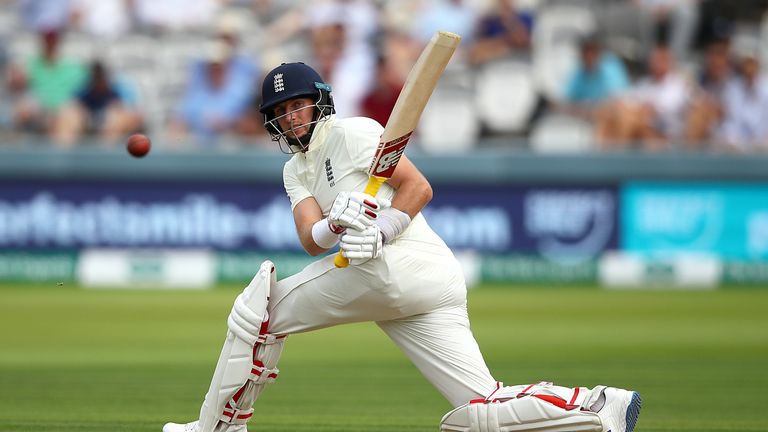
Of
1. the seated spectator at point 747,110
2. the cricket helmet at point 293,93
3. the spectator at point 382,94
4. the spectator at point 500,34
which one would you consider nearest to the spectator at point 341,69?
the spectator at point 382,94

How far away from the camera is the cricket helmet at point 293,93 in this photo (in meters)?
4.39

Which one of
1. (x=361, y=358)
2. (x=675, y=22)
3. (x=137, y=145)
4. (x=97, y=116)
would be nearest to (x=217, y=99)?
(x=97, y=116)

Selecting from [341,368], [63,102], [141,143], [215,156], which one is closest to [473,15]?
[215,156]

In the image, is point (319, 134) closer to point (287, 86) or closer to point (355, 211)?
point (287, 86)

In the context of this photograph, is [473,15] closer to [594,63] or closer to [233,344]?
[594,63]

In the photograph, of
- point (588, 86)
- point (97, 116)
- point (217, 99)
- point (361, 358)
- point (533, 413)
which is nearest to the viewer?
point (533, 413)

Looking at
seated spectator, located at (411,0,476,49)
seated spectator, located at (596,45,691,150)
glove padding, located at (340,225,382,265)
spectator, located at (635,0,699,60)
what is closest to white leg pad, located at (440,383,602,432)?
glove padding, located at (340,225,382,265)

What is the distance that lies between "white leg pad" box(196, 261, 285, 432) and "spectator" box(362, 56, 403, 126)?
27.5 ft

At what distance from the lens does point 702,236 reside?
1280 centimetres

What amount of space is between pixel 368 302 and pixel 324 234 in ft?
0.91

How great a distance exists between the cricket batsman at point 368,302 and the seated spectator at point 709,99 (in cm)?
925

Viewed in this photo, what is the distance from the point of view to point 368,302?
4328 millimetres

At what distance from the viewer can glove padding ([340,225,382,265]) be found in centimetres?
410

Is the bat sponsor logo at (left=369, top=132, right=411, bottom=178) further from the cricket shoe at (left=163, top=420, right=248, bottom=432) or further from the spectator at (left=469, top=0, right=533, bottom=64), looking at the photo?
the spectator at (left=469, top=0, right=533, bottom=64)
